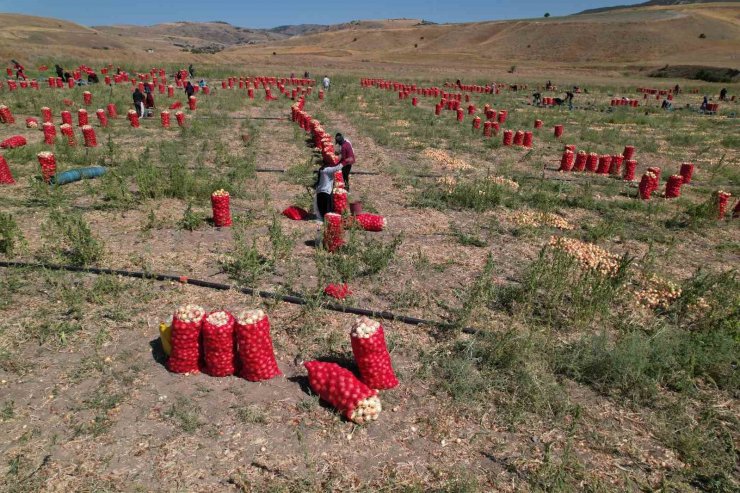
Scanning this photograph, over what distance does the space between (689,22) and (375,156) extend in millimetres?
94895

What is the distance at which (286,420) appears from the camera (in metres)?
4.11

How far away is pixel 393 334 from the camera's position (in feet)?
17.8

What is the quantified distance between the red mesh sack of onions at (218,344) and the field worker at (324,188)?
4223 mm

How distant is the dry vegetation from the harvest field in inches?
1.0

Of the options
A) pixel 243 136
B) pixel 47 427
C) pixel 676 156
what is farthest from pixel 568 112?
pixel 47 427

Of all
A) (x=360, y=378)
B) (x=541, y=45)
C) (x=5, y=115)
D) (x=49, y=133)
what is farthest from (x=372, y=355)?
(x=541, y=45)

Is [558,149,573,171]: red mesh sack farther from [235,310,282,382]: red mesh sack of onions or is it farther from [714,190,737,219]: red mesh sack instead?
[235,310,282,382]: red mesh sack of onions

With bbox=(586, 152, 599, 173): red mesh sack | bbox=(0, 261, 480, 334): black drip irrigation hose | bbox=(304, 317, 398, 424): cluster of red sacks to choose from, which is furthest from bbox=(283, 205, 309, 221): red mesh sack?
bbox=(586, 152, 599, 173): red mesh sack

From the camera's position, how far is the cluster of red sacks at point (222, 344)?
4344 mm

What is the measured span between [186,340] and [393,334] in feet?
7.77

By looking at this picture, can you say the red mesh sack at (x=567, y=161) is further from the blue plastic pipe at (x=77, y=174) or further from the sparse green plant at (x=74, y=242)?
the blue plastic pipe at (x=77, y=174)

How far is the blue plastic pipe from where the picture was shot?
9438 millimetres

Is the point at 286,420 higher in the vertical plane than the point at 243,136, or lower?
lower

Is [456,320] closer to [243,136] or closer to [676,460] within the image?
[676,460]
